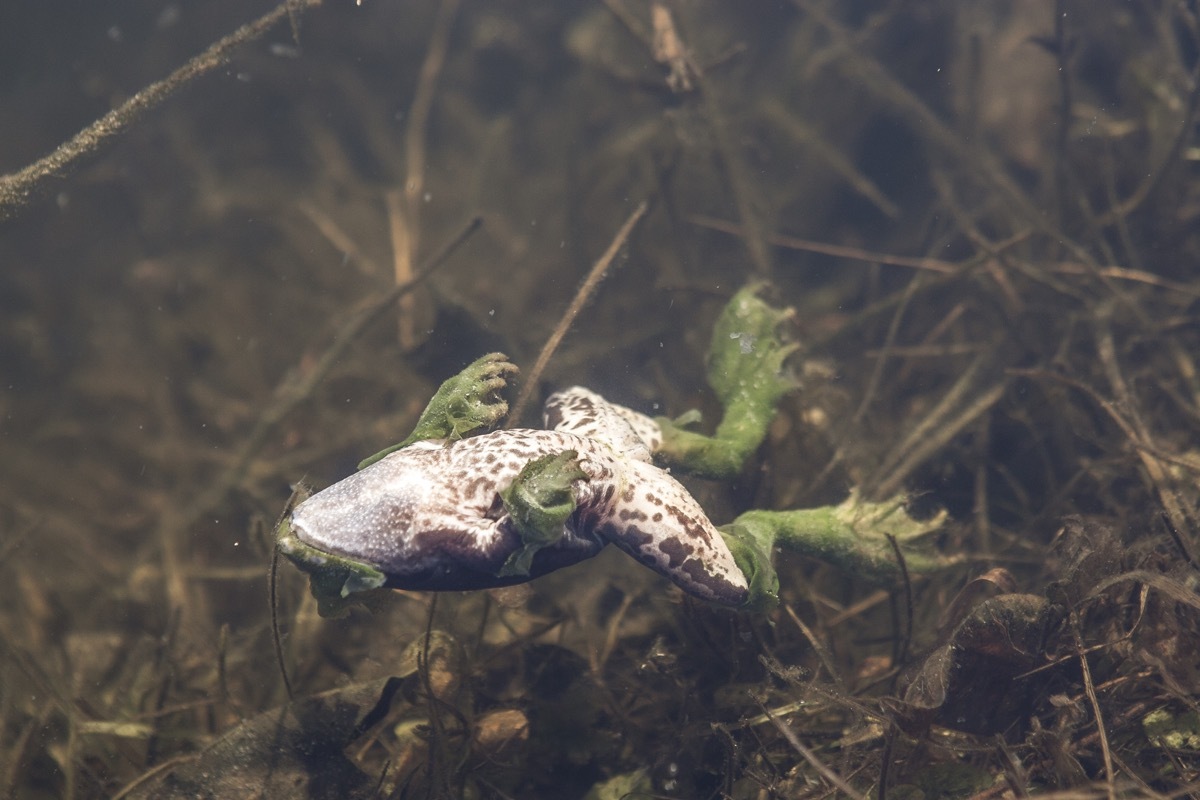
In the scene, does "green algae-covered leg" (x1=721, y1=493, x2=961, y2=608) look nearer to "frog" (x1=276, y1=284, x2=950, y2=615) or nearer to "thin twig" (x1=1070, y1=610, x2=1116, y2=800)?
"frog" (x1=276, y1=284, x2=950, y2=615)

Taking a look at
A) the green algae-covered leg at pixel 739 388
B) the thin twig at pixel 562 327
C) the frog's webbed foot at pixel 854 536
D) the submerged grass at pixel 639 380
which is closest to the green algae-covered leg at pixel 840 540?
the frog's webbed foot at pixel 854 536

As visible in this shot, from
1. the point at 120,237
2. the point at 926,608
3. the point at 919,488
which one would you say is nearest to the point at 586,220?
the point at 919,488

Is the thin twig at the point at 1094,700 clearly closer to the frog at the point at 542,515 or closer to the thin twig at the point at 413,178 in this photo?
the frog at the point at 542,515

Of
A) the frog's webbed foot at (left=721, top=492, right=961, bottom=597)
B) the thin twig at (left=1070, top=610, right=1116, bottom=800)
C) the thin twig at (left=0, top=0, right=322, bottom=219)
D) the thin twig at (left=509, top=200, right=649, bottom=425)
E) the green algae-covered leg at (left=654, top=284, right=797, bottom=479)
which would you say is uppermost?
the thin twig at (left=0, top=0, right=322, bottom=219)

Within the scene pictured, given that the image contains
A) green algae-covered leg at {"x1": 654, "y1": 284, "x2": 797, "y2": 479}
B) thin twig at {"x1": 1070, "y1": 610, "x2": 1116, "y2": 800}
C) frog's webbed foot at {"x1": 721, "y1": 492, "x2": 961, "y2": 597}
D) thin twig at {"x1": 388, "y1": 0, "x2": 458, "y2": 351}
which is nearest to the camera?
thin twig at {"x1": 1070, "y1": 610, "x2": 1116, "y2": 800}

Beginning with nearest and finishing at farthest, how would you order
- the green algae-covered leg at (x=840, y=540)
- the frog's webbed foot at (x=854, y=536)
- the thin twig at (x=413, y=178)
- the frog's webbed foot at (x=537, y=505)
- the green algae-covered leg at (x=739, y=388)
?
1. the frog's webbed foot at (x=537, y=505)
2. the green algae-covered leg at (x=840, y=540)
3. the frog's webbed foot at (x=854, y=536)
4. the green algae-covered leg at (x=739, y=388)
5. the thin twig at (x=413, y=178)

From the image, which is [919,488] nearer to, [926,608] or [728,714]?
[926,608]

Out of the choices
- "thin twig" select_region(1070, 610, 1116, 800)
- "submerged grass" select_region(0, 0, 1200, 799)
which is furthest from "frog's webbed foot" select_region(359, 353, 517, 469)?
"thin twig" select_region(1070, 610, 1116, 800)

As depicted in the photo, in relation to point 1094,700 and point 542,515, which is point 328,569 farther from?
point 1094,700
